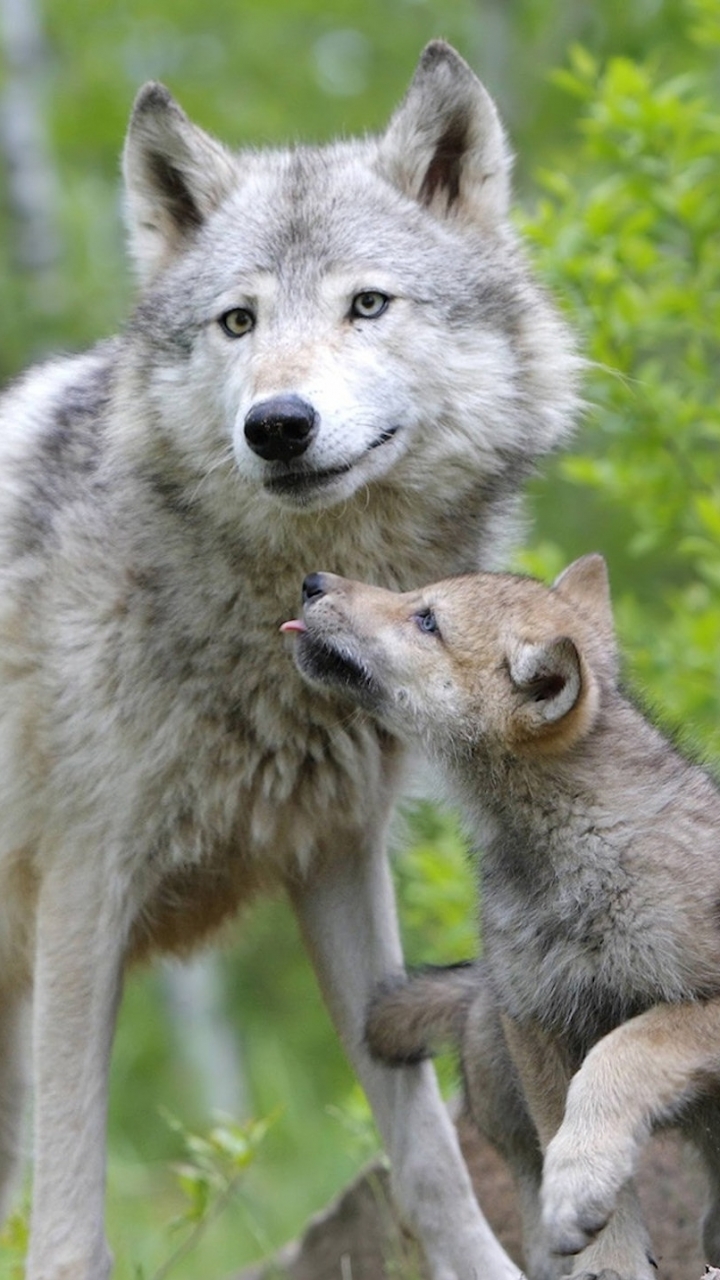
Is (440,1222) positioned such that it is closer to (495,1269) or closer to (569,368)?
(495,1269)

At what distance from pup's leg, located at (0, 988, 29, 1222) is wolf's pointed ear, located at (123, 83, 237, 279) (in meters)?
2.34

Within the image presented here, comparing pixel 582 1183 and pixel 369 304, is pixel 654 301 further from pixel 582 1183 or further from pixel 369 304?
pixel 582 1183

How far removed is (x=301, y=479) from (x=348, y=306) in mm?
516

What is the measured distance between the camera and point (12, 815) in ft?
16.3

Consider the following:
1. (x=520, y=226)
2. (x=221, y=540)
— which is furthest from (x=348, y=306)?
(x=520, y=226)

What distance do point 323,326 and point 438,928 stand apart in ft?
12.3

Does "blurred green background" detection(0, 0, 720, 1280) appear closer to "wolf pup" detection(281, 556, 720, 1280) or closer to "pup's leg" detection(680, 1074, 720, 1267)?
"wolf pup" detection(281, 556, 720, 1280)

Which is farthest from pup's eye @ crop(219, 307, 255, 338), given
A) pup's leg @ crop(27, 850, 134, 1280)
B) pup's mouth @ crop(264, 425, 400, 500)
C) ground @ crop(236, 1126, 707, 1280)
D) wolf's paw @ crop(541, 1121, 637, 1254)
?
ground @ crop(236, 1126, 707, 1280)

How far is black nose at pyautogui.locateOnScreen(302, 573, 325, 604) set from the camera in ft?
14.0

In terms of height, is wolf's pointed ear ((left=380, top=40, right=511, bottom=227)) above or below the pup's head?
above

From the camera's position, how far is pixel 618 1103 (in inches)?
144

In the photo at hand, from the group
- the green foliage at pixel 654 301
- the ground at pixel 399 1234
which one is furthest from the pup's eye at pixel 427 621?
the green foliage at pixel 654 301

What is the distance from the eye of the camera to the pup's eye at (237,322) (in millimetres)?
4609

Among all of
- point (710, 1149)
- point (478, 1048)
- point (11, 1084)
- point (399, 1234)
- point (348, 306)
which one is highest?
point (348, 306)
